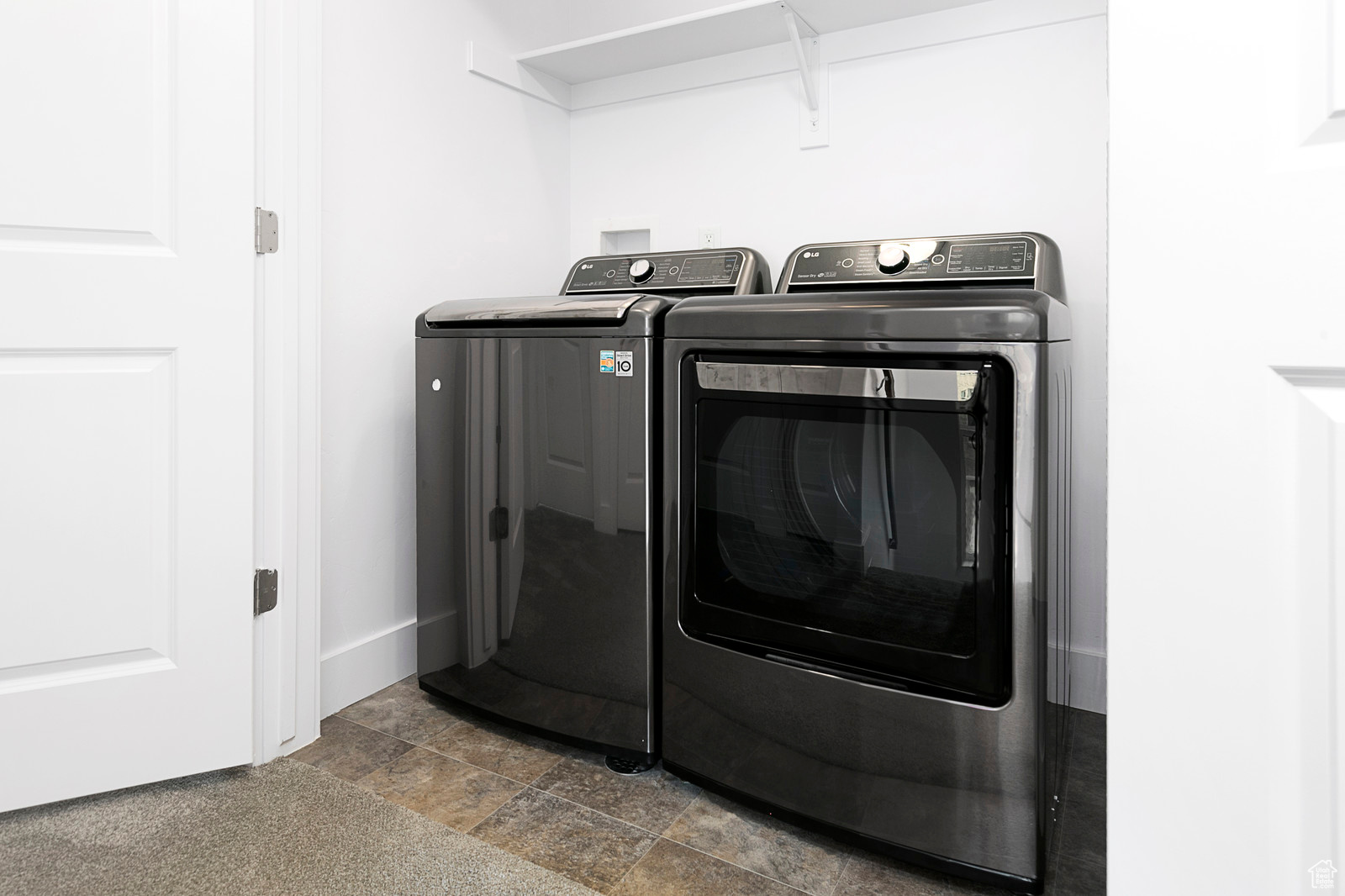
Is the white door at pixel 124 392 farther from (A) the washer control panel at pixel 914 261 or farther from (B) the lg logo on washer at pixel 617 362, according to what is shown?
(A) the washer control panel at pixel 914 261

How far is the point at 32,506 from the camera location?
51.2 inches

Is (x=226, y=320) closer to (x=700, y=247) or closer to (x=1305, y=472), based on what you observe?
(x=700, y=247)

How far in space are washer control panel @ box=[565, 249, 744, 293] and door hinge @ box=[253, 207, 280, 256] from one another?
782mm

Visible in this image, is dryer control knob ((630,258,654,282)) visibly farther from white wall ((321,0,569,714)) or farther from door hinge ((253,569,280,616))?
door hinge ((253,569,280,616))

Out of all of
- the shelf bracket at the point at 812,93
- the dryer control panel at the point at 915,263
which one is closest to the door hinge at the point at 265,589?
the dryer control panel at the point at 915,263

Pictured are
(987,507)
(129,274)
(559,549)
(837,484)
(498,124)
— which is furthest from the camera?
(498,124)

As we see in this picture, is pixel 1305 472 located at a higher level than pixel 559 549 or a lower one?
higher

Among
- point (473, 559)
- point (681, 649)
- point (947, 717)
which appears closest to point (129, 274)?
point (473, 559)

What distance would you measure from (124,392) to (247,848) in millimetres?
820

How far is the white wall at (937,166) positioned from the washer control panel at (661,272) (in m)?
0.22

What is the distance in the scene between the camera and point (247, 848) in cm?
125

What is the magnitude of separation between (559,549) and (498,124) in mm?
1304

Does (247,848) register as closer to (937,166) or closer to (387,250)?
(387,250)

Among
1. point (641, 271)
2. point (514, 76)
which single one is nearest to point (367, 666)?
point (641, 271)
